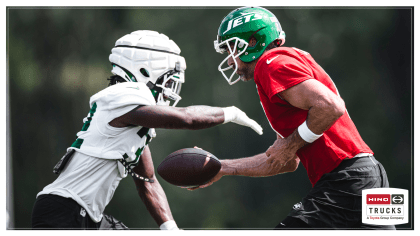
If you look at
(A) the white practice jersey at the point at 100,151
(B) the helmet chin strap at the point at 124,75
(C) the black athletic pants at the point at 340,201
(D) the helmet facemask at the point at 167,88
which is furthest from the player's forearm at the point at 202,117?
(C) the black athletic pants at the point at 340,201

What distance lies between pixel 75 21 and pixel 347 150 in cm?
583

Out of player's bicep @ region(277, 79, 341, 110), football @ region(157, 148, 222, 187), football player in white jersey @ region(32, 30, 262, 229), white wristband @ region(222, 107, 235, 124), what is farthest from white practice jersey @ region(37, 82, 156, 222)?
player's bicep @ region(277, 79, 341, 110)

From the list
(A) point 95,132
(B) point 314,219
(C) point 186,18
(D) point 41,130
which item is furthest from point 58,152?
(B) point 314,219

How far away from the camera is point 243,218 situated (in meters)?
6.95

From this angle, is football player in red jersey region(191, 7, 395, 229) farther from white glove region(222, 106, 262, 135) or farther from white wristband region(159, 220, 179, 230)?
white wristband region(159, 220, 179, 230)

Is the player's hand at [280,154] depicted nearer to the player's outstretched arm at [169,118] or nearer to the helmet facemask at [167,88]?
the player's outstretched arm at [169,118]

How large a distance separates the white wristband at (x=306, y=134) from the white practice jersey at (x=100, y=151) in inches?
38.1

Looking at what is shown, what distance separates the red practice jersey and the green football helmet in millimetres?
407

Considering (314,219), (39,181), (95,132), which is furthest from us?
(39,181)

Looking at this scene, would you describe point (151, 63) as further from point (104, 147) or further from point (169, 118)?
point (104, 147)

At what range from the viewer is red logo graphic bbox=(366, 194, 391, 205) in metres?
2.49

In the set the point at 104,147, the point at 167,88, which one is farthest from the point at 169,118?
the point at 167,88

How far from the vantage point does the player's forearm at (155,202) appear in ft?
11.1

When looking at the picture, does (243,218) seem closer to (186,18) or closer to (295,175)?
(295,175)
